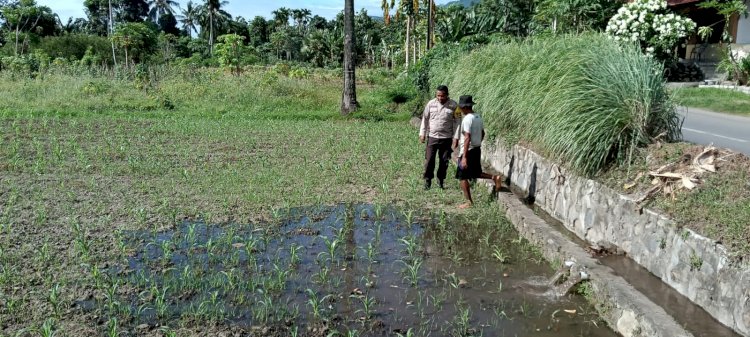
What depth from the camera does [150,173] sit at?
9211 mm

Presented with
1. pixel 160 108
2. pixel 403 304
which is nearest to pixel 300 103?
pixel 160 108

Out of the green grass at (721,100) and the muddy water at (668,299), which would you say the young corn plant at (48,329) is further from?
the green grass at (721,100)

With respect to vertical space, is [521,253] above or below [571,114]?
below

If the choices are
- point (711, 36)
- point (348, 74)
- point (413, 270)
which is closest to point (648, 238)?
point (413, 270)

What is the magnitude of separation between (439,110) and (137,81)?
17.1 metres

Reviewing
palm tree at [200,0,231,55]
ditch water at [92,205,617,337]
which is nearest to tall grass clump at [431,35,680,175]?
ditch water at [92,205,617,337]

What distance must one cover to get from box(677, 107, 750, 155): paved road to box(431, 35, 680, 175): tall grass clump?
2.38 m

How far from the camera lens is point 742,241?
4184 mm

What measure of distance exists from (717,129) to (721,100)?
486 centimetres

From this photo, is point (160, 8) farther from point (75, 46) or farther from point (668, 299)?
point (668, 299)

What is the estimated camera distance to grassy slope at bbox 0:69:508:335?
5496 mm

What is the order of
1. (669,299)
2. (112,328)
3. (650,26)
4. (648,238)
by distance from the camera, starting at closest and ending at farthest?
1. (112,328)
2. (669,299)
3. (648,238)
4. (650,26)

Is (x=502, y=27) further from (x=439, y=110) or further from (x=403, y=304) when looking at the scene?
(x=403, y=304)

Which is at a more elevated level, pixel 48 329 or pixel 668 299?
pixel 48 329
